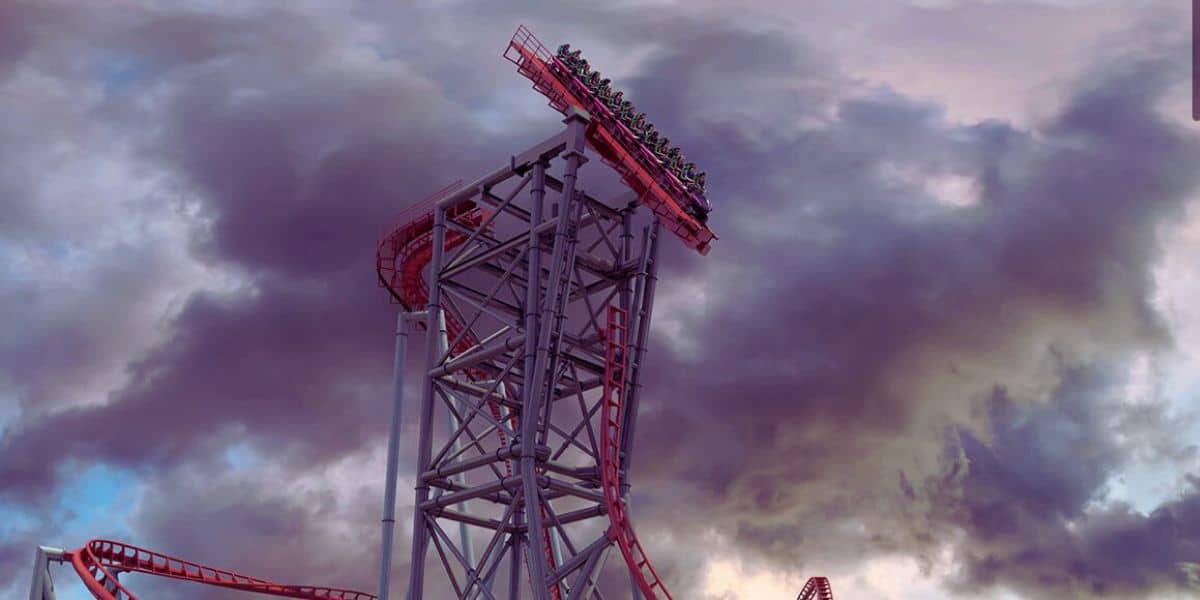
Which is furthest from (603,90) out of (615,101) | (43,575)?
(43,575)

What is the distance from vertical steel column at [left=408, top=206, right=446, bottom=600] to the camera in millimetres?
44219

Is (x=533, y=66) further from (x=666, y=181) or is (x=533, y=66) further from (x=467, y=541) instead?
(x=467, y=541)

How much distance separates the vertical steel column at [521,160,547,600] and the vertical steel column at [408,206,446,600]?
461 cm

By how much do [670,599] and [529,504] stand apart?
484cm

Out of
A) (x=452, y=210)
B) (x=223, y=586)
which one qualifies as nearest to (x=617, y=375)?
(x=452, y=210)

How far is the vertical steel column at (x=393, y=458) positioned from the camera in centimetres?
4728

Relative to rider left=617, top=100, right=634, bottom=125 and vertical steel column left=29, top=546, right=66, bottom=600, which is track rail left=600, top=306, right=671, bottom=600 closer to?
rider left=617, top=100, right=634, bottom=125

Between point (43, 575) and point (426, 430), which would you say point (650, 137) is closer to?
point (426, 430)

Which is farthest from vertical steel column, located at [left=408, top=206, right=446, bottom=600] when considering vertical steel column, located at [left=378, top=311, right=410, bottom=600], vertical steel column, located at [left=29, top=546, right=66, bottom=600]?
vertical steel column, located at [left=29, top=546, right=66, bottom=600]

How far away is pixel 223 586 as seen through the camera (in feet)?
191

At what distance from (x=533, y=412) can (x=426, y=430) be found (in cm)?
592

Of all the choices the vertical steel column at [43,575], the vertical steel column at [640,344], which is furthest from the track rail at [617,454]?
the vertical steel column at [43,575]

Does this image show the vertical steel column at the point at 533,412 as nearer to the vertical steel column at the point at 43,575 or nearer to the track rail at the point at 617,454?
the track rail at the point at 617,454

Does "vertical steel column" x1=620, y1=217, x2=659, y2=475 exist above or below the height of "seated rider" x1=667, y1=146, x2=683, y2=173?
below
